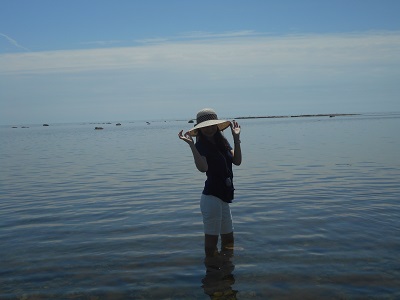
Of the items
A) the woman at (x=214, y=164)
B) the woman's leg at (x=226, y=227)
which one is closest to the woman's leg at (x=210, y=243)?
the woman at (x=214, y=164)

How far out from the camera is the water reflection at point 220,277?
6613 millimetres

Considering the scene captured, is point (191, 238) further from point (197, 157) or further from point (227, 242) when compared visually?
point (197, 157)

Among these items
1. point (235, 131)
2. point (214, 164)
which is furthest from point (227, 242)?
point (235, 131)

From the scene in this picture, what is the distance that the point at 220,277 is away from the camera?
7.26 m

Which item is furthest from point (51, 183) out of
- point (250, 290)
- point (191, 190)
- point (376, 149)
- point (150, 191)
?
point (376, 149)

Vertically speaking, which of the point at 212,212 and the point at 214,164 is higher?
the point at 214,164

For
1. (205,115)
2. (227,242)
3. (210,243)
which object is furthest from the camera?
(227,242)

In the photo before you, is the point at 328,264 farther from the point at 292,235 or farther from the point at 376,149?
the point at 376,149

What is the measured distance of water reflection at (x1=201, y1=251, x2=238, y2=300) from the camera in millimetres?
6613

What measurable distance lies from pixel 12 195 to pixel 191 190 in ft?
22.3

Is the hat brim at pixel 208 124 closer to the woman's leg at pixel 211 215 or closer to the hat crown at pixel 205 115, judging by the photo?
the hat crown at pixel 205 115

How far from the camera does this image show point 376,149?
29641 mm

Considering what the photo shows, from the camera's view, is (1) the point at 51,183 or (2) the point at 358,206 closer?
(2) the point at 358,206

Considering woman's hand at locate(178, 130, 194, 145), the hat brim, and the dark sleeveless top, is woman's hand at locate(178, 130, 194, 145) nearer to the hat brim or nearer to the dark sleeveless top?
the hat brim
